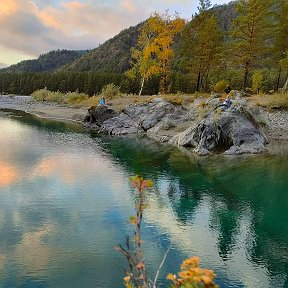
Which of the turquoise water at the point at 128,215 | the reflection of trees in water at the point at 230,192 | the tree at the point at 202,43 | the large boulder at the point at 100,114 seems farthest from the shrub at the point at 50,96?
the turquoise water at the point at 128,215

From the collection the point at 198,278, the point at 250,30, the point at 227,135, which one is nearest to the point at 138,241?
the point at 198,278

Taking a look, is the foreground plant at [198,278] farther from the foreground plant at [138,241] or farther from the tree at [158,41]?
the tree at [158,41]

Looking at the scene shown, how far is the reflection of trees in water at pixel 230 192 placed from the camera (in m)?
15.9

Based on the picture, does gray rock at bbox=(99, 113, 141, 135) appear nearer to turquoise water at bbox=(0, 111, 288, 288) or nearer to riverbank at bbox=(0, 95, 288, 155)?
riverbank at bbox=(0, 95, 288, 155)

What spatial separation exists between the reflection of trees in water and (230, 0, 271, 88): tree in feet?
85.2

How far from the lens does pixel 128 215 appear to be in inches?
730

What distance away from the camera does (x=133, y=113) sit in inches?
2175

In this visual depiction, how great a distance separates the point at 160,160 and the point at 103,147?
26.9ft

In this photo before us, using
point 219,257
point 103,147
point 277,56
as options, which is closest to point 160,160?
point 103,147

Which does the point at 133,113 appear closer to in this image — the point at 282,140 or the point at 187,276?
the point at 282,140

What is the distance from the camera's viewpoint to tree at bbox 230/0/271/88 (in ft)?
180

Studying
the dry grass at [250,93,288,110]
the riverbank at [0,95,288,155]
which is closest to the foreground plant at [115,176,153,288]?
the riverbank at [0,95,288,155]

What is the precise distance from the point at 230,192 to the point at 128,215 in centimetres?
796

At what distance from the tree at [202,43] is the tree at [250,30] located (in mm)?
5207
